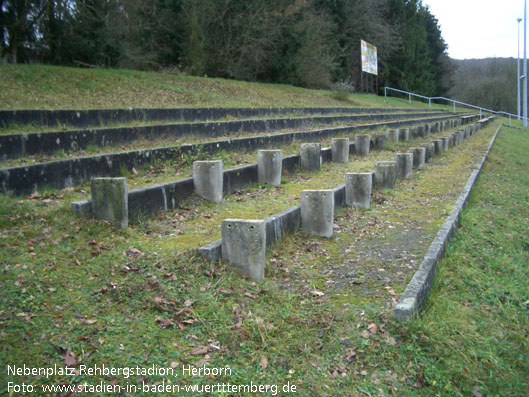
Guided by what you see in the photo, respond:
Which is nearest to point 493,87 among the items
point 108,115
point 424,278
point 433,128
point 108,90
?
point 433,128

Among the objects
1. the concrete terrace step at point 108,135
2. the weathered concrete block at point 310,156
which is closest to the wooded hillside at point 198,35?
the concrete terrace step at point 108,135

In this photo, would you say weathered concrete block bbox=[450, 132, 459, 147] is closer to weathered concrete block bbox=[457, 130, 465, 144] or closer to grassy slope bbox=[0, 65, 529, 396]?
weathered concrete block bbox=[457, 130, 465, 144]

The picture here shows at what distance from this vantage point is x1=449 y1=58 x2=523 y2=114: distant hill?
57.7 metres

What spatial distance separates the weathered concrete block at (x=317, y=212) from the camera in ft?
18.4

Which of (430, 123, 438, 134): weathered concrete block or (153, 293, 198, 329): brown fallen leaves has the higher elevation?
(430, 123, 438, 134): weathered concrete block

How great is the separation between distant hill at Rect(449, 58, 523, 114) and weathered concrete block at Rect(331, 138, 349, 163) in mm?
54219

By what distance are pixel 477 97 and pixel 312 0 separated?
111 feet

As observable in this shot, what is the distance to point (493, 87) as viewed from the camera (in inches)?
2281

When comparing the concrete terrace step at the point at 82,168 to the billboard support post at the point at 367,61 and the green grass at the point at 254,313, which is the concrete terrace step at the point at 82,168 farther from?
the billboard support post at the point at 367,61

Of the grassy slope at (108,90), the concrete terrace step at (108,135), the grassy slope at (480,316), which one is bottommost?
the grassy slope at (480,316)

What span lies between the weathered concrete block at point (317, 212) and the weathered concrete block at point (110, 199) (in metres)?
2.07

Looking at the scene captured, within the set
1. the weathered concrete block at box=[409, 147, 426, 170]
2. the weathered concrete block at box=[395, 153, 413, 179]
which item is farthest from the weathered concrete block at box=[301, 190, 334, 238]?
the weathered concrete block at box=[409, 147, 426, 170]

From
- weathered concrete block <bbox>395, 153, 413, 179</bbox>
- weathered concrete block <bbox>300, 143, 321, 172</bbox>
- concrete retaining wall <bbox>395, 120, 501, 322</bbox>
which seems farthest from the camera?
weathered concrete block <bbox>395, 153, 413, 179</bbox>

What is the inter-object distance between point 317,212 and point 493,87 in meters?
60.2
